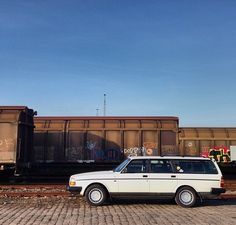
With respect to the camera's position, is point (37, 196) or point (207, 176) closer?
point (207, 176)

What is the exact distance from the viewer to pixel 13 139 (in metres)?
16.9

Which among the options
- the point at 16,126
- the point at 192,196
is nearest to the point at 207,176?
the point at 192,196

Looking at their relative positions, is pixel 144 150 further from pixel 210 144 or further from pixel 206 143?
pixel 210 144

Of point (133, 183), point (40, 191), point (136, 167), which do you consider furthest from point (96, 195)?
point (40, 191)

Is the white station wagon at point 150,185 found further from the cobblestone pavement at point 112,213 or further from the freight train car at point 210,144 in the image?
the freight train car at point 210,144

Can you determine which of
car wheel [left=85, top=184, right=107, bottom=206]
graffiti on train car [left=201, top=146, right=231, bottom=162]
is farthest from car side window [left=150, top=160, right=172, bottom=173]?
graffiti on train car [left=201, top=146, right=231, bottom=162]

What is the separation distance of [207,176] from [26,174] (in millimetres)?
10371

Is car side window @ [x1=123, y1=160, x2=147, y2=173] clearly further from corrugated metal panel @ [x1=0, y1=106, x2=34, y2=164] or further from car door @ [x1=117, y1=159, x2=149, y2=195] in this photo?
corrugated metal panel @ [x1=0, y1=106, x2=34, y2=164]

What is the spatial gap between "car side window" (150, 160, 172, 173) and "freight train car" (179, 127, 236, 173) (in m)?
9.96

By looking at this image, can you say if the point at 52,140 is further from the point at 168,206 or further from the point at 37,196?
the point at 168,206

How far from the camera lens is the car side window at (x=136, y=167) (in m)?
12.0

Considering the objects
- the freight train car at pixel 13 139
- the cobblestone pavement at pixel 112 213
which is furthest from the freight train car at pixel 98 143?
the cobblestone pavement at pixel 112 213

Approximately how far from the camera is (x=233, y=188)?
17078mm

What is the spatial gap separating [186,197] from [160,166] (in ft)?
3.81
